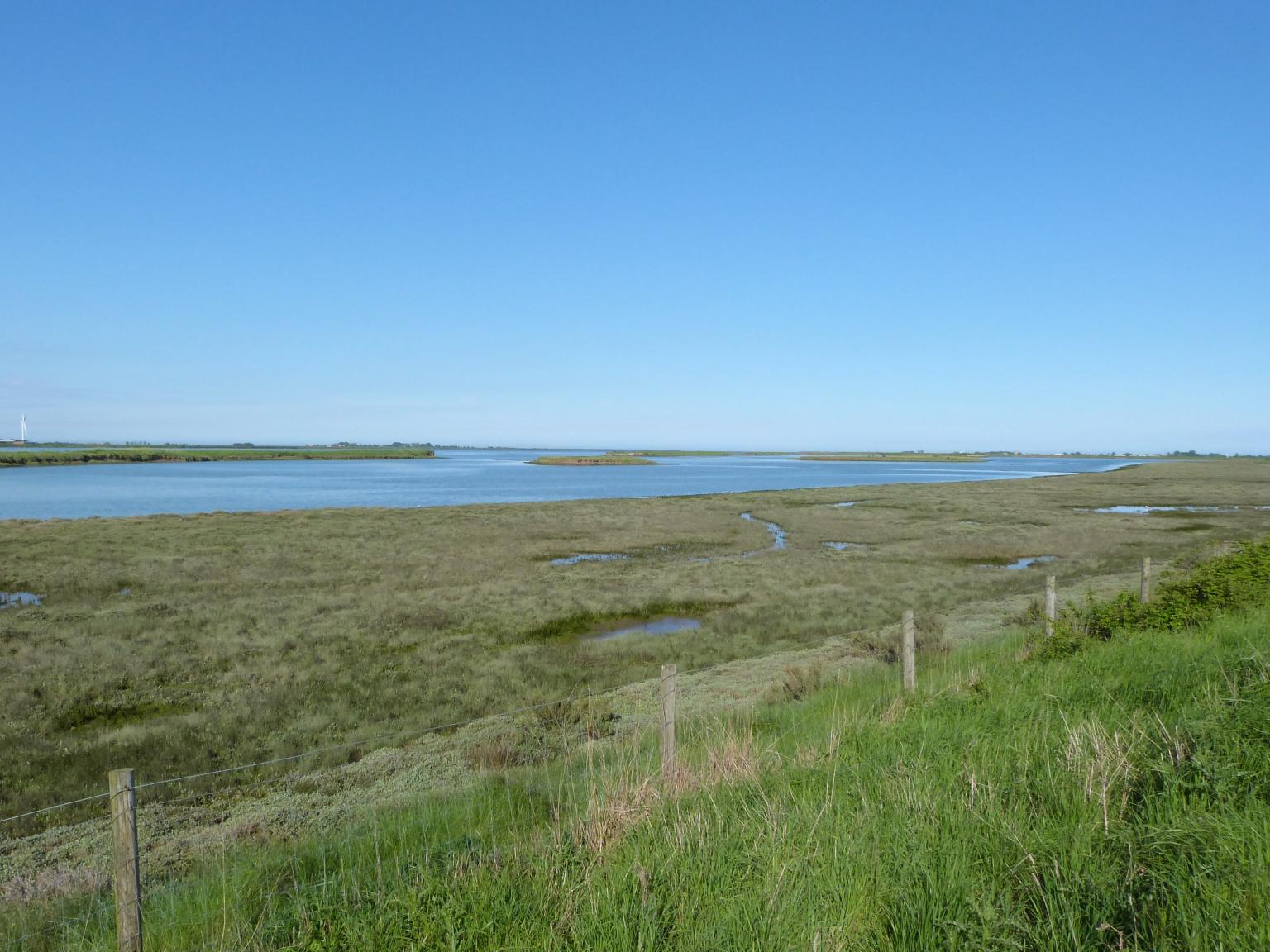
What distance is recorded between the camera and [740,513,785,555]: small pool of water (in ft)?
134

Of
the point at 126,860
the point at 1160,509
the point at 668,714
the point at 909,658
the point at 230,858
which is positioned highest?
the point at 126,860

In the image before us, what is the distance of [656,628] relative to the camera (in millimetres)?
21859

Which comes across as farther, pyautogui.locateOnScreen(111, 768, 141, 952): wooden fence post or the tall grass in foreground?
pyautogui.locateOnScreen(111, 768, 141, 952): wooden fence post

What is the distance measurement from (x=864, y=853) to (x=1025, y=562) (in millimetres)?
33859

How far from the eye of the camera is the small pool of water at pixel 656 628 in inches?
819

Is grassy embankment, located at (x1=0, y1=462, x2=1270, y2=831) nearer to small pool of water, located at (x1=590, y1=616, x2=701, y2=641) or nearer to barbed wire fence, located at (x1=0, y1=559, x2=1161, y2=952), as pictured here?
small pool of water, located at (x1=590, y1=616, x2=701, y2=641)

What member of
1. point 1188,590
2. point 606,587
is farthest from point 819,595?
point 1188,590

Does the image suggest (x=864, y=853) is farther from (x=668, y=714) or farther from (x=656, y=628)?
A: (x=656, y=628)

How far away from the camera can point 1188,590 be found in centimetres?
1489

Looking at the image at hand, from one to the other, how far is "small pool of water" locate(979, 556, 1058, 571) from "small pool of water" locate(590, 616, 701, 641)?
16709mm

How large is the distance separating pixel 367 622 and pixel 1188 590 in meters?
20.3

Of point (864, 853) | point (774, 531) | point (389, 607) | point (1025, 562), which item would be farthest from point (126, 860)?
point (774, 531)

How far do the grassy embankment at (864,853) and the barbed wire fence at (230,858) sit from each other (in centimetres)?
6

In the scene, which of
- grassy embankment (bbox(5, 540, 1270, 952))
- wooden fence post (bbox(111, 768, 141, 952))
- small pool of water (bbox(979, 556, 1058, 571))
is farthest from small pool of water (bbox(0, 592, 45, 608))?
small pool of water (bbox(979, 556, 1058, 571))
